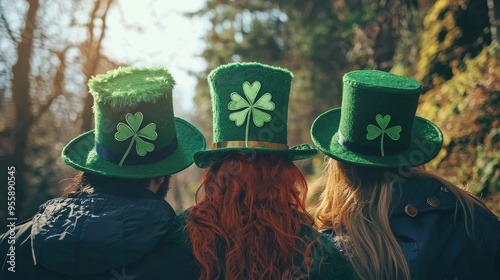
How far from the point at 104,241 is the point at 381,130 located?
61.0 inches

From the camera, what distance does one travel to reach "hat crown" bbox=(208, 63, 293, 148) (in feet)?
8.73

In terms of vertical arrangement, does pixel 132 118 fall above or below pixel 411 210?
above

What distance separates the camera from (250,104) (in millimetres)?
2670

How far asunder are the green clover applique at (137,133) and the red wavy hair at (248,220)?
1.16ft

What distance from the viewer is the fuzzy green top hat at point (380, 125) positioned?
2805mm

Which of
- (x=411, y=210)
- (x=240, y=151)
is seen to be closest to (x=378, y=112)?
(x=411, y=210)

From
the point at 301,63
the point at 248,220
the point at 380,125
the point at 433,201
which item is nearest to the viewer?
the point at 248,220

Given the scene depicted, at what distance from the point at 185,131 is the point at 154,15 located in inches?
316

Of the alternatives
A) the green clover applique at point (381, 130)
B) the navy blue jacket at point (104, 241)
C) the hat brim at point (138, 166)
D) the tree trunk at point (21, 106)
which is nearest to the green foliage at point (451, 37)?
the green clover applique at point (381, 130)

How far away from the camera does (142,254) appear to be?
92.4 inches

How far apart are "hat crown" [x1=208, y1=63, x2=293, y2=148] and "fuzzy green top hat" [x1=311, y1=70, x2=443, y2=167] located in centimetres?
39

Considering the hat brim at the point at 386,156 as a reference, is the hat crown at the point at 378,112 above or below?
above

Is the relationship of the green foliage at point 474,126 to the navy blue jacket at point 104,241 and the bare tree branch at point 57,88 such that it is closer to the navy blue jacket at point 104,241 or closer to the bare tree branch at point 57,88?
the navy blue jacket at point 104,241

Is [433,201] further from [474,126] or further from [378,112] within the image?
[474,126]
